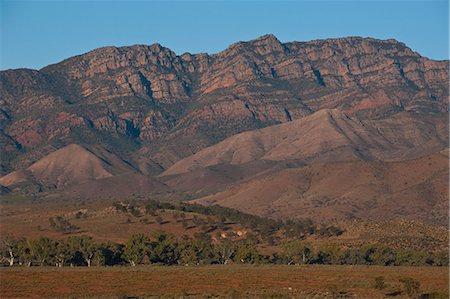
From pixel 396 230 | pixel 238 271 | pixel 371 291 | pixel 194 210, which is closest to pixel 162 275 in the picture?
pixel 238 271

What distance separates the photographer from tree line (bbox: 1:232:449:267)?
378ft

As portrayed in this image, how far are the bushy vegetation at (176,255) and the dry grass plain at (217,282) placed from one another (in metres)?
11.8

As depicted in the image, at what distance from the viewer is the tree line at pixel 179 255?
11512 centimetres

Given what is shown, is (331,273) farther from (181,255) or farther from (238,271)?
(181,255)

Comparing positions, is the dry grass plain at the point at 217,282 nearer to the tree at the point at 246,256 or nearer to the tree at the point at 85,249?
the tree at the point at 85,249

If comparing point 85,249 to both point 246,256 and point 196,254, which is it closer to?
point 196,254

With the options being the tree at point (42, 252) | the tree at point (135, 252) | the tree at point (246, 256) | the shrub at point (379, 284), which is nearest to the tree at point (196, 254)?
the tree at point (246, 256)

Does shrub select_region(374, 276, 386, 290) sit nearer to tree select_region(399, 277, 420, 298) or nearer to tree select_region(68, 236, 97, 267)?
tree select_region(399, 277, 420, 298)

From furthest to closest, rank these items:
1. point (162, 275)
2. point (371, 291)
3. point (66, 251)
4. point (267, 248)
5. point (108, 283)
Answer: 1. point (267, 248)
2. point (66, 251)
3. point (162, 275)
4. point (108, 283)
5. point (371, 291)

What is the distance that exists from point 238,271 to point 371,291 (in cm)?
2076

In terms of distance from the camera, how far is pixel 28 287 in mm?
81750

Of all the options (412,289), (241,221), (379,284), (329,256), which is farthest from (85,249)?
(241,221)

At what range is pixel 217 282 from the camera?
8600 centimetres

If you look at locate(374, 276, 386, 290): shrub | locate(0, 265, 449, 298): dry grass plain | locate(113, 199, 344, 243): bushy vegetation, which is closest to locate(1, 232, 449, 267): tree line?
locate(0, 265, 449, 298): dry grass plain
